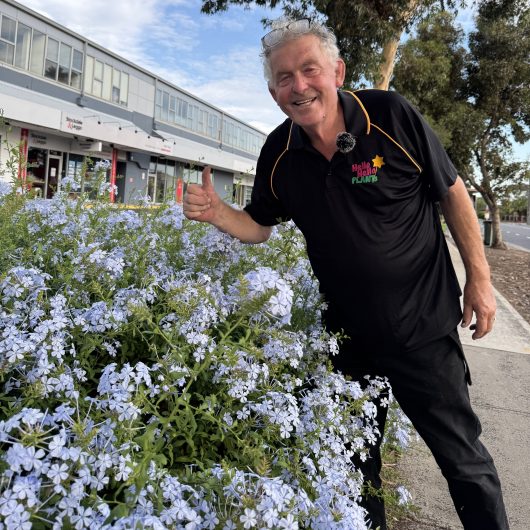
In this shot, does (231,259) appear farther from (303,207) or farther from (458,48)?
(458,48)

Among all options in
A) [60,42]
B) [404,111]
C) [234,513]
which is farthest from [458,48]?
[234,513]

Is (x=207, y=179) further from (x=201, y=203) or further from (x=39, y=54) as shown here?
(x=39, y=54)

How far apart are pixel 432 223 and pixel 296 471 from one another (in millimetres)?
1152

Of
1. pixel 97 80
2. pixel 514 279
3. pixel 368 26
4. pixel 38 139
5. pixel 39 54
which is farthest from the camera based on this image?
pixel 97 80

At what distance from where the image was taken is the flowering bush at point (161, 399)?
1.11 meters

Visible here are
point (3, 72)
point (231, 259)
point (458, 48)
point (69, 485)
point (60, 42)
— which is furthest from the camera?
point (60, 42)

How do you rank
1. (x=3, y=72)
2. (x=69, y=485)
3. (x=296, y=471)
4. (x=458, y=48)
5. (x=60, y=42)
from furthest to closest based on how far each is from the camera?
(x=60, y=42), (x=3, y=72), (x=458, y=48), (x=296, y=471), (x=69, y=485)

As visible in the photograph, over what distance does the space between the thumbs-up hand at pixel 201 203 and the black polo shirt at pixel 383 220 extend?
0.40 meters

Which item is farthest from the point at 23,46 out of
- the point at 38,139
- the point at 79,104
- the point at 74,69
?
the point at 79,104

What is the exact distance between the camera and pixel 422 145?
6.53 feet

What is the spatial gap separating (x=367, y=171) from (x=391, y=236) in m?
0.27

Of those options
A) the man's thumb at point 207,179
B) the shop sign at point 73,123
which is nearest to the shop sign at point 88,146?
the shop sign at point 73,123

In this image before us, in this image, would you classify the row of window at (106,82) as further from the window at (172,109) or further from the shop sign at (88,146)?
the window at (172,109)

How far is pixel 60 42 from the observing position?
83.8ft
